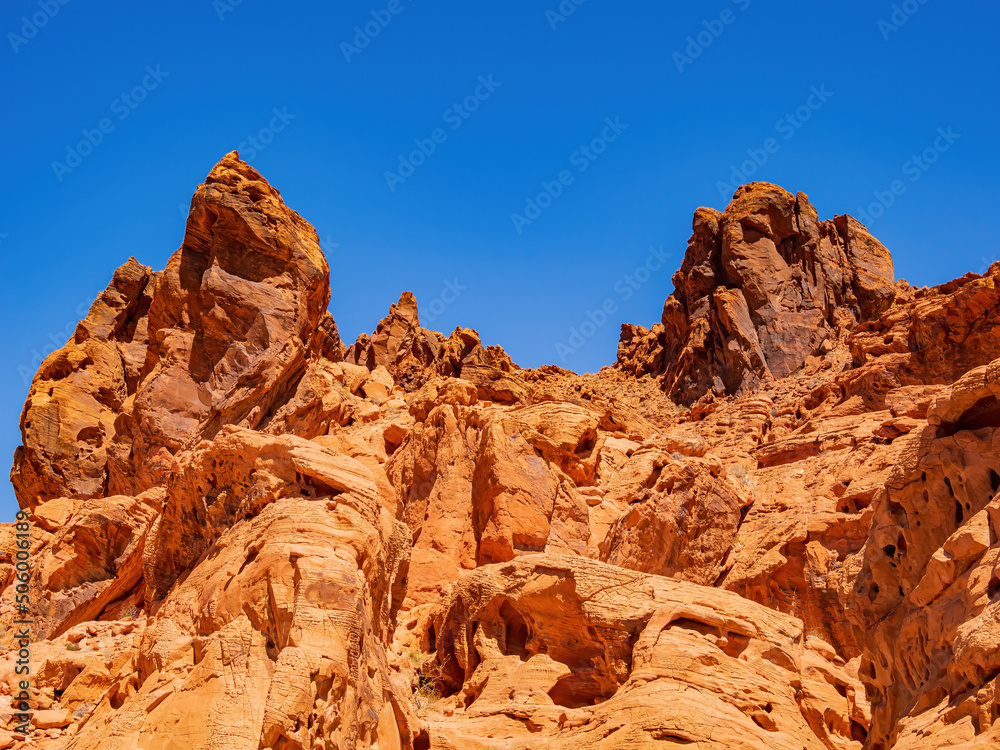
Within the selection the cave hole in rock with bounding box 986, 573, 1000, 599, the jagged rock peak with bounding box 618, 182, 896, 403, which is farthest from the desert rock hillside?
the jagged rock peak with bounding box 618, 182, 896, 403

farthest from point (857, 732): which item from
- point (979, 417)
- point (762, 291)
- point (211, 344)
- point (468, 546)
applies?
point (762, 291)

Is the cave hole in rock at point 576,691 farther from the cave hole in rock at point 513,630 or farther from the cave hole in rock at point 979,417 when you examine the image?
the cave hole in rock at point 979,417

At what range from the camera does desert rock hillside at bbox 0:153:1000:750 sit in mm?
9828

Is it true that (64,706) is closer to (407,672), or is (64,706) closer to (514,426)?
(407,672)

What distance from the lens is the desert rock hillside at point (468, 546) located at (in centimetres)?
983

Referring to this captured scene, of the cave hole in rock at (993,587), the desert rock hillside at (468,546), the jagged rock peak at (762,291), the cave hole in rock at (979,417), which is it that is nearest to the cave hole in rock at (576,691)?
the desert rock hillside at (468,546)

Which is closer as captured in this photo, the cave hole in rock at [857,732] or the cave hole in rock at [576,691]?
the cave hole in rock at [857,732]

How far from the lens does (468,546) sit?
1834 centimetres

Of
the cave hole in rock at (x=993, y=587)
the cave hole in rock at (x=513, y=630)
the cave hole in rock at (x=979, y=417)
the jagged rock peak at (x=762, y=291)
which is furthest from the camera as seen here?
the jagged rock peak at (x=762, y=291)

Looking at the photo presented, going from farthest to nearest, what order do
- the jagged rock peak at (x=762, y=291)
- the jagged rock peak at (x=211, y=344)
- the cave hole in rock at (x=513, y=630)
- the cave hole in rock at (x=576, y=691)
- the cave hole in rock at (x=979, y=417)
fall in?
the jagged rock peak at (x=762, y=291) < the jagged rock peak at (x=211, y=344) < the cave hole in rock at (x=513, y=630) < the cave hole in rock at (x=576, y=691) < the cave hole in rock at (x=979, y=417)

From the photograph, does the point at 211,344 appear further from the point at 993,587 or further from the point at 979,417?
the point at 993,587

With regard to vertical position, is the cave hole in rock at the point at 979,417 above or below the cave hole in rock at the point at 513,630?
above

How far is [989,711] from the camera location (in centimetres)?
708

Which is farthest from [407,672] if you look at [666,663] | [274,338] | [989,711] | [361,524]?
[274,338]
